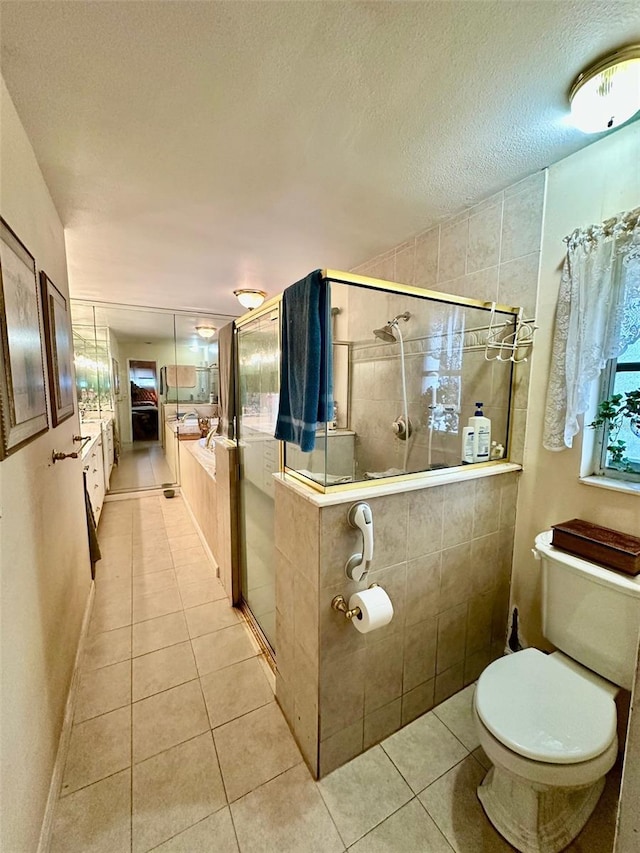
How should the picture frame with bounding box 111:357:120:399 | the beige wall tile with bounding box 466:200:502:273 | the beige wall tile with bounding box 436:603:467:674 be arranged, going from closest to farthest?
the beige wall tile with bounding box 436:603:467:674 → the beige wall tile with bounding box 466:200:502:273 → the picture frame with bounding box 111:357:120:399

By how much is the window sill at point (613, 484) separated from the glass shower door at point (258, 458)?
136 cm

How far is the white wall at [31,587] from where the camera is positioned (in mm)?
875

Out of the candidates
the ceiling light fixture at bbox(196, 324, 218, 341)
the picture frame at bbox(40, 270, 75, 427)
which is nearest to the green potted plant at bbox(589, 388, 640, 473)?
the picture frame at bbox(40, 270, 75, 427)

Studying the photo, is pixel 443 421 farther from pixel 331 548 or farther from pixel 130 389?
pixel 130 389

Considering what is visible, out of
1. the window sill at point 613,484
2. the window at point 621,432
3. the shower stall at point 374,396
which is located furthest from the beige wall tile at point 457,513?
the window at point 621,432

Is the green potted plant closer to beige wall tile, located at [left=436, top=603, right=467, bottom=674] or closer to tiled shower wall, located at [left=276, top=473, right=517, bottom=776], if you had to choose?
tiled shower wall, located at [left=276, top=473, right=517, bottom=776]

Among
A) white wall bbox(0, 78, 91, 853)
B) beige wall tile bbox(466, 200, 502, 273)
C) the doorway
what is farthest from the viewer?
the doorway

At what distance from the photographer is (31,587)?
1.07 meters

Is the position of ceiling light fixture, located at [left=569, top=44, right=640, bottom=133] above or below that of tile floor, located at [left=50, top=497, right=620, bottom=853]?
above

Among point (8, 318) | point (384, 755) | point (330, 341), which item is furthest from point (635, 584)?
point (8, 318)

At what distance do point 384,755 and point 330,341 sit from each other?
168 centimetres

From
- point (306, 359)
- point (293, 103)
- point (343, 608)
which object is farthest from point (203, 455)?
point (293, 103)

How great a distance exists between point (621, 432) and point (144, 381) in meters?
6.05

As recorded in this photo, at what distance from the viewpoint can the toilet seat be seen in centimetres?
99
